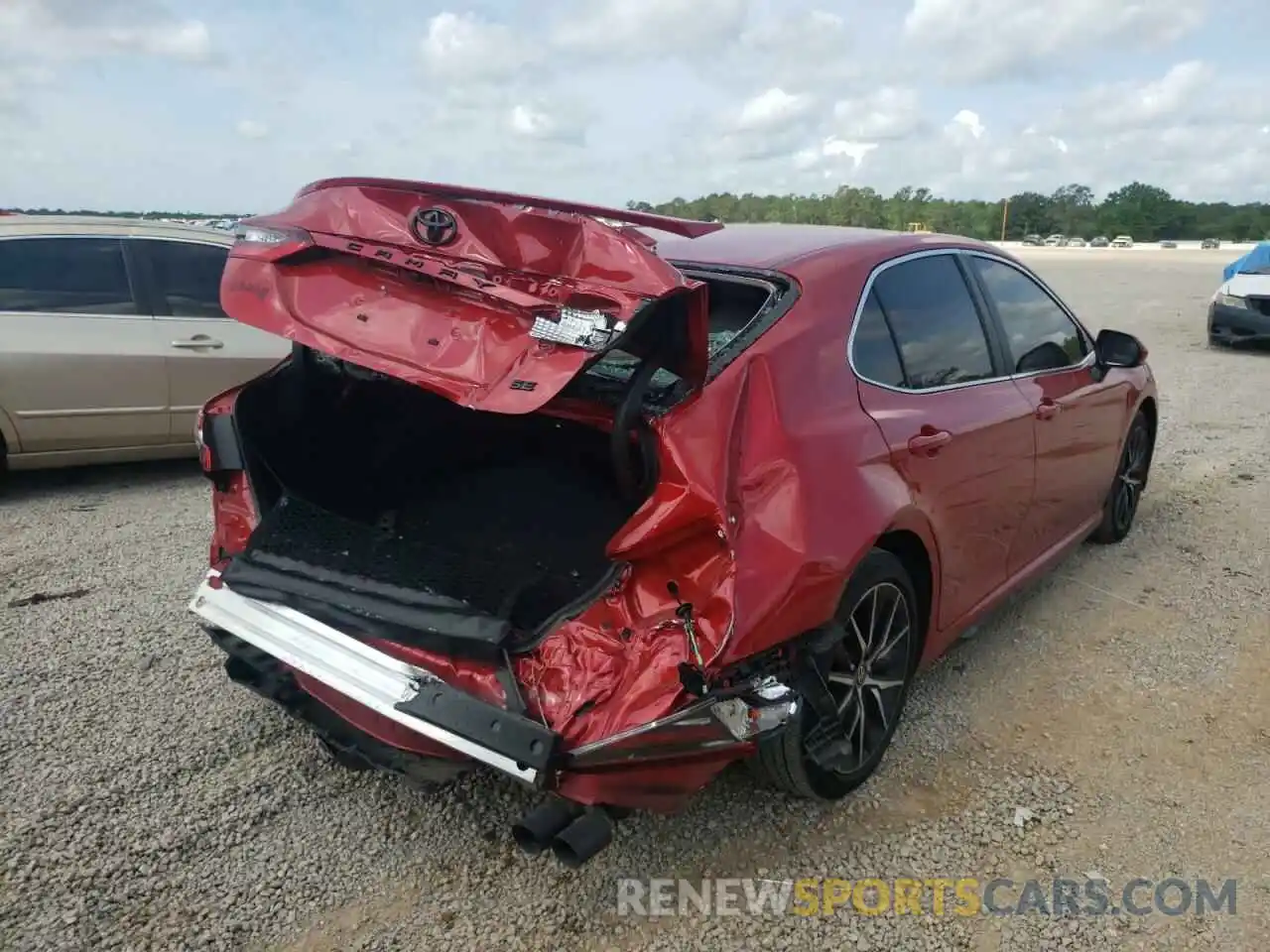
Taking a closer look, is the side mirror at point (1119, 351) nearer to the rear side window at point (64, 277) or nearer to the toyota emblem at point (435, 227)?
the toyota emblem at point (435, 227)

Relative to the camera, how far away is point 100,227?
18.8 feet

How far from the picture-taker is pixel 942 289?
3.40m

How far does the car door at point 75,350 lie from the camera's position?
5363 mm

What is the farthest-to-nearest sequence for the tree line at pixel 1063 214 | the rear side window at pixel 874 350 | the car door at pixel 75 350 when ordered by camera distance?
the tree line at pixel 1063 214 < the car door at pixel 75 350 < the rear side window at pixel 874 350

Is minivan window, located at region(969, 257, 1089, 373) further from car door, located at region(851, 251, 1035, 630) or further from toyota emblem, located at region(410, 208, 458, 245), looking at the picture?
toyota emblem, located at region(410, 208, 458, 245)

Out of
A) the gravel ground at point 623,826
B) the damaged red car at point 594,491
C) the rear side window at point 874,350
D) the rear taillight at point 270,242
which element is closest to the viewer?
the damaged red car at point 594,491

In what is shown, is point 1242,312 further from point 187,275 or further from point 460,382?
point 460,382

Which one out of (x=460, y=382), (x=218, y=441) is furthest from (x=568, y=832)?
(x=218, y=441)

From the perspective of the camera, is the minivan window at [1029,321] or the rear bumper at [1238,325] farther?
the rear bumper at [1238,325]

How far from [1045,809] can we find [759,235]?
2.06 meters

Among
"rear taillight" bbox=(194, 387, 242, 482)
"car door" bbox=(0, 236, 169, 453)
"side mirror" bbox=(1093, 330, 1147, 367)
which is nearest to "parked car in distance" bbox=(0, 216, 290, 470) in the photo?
"car door" bbox=(0, 236, 169, 453)

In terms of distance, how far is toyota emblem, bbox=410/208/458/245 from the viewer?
94.7 inches

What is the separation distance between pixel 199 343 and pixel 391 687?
4280mm

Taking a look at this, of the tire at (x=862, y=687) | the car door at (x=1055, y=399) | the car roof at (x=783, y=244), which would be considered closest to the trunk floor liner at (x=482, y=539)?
the tire at (x=862, y=687)
